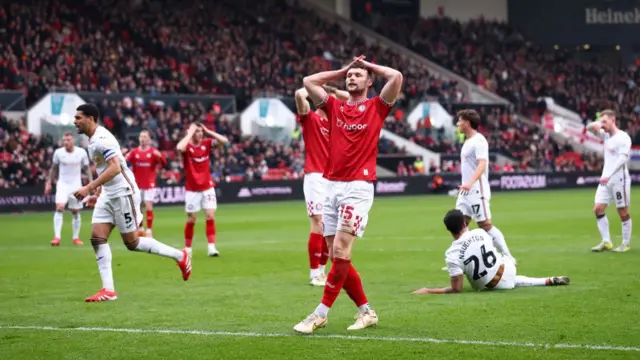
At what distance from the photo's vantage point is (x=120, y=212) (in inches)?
514

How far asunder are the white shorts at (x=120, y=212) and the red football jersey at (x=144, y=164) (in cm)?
1227

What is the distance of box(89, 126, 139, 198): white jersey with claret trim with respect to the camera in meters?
12.8

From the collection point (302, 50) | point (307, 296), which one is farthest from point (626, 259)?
point (302, 50)

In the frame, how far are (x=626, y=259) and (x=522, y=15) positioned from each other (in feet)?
196

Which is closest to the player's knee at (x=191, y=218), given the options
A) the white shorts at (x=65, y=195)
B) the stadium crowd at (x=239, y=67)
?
the white shorts at (x=65, y=195)

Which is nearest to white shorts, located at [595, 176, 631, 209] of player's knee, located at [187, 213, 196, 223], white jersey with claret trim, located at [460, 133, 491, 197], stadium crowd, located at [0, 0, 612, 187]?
white jersey with claret trim, located at [460, 133, 491, 197]

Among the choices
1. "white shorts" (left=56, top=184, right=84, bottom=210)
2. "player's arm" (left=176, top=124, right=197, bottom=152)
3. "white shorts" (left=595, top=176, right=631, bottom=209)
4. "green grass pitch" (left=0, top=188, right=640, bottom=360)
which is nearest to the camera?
"green grass pitch" (left=0, top=188, right=640, bottom=360)

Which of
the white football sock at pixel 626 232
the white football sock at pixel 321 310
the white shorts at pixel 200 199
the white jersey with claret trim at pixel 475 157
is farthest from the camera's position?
the white shorts at pixel 200 199

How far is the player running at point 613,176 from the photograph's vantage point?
19047mm

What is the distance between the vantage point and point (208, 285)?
48.2 feet

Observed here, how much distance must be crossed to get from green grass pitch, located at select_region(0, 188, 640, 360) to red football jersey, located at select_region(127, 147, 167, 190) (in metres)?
2.87

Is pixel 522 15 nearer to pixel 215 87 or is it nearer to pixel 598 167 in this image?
pixel 598 167

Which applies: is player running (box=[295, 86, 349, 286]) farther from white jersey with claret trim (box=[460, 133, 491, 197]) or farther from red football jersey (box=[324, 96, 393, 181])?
red football jersey (box=[324, 96, 393, 181])

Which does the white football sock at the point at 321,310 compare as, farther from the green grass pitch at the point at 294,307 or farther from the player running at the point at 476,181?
the player running at the point at 476,181
